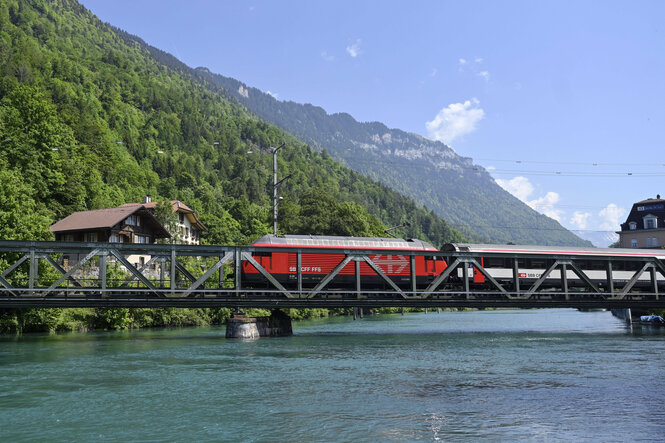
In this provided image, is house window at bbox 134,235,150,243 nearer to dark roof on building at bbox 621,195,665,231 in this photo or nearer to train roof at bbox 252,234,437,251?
train roof at bbox 252,234,437,251

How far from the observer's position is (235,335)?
124 ft

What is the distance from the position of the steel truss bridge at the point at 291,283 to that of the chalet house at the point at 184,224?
1660 inches

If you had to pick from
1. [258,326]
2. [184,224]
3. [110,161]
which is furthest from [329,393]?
[110,161]

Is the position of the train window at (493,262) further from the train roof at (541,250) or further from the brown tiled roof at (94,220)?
the brown tiled roof at (94,220)

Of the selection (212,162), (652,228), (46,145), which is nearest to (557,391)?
(46,145)

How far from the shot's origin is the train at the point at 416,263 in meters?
39.0

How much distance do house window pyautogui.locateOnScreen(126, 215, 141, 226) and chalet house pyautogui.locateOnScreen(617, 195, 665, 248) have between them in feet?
268

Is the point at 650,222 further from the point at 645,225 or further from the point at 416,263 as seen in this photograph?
the point at 416,263

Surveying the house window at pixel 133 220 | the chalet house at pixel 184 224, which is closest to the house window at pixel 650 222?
the chalet house at pixel 184 224

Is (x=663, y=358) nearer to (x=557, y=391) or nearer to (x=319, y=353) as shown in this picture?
(x=557, y=391)

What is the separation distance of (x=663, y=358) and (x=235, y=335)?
23.0 metres

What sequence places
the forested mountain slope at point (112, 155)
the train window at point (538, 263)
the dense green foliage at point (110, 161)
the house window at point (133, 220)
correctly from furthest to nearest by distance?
1. the forested mountain slope at point (112, 155)
2. the house window at point (133, 220)
3. the dense green foliage at point (110, 161)
4. the train window at point (538, 263)

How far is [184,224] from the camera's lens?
309 feet

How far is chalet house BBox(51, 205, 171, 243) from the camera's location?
62.2 m
